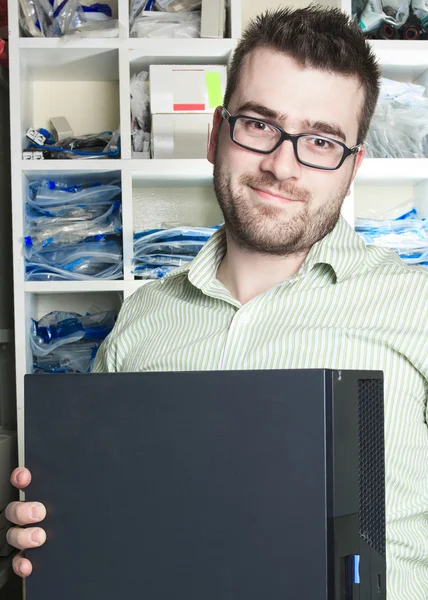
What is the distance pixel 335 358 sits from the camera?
42.2 inches

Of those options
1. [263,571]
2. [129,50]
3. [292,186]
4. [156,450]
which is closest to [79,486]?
[156,450]

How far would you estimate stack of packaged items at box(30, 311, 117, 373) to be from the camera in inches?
88.3

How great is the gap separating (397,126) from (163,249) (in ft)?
2.60

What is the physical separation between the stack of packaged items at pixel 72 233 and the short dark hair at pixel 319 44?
1.04 m

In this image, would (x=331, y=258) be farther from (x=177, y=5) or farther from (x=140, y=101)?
(x=177, y=5)

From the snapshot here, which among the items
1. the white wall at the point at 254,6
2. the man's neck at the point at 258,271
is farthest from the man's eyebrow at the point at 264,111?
the white wall at the point at 254,6

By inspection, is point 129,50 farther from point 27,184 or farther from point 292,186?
point 292,186

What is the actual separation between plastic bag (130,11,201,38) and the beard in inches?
48.8

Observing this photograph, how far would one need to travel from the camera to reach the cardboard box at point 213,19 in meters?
2.22

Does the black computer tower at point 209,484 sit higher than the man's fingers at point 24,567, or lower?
higher

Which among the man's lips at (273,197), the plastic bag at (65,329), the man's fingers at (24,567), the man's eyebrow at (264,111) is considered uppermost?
the man's eyebrow at (264,111)

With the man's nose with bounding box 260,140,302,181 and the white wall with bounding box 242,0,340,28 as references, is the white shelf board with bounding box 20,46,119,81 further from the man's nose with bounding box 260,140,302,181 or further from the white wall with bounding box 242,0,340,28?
the man's nose with bounding box 260,140,302,181

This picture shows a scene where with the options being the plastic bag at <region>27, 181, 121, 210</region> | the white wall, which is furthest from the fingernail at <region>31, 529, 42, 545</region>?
the white wall

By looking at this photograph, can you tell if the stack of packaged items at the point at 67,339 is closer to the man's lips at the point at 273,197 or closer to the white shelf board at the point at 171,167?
the white shelf board at the point at 171,167
